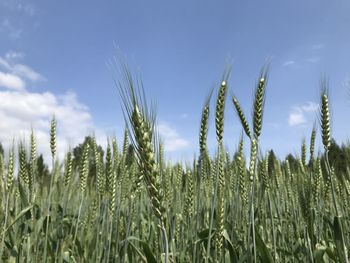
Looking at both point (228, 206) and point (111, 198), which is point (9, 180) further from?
point (228, 206)

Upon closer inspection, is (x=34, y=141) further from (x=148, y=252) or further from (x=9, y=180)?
(x=148, y=252)

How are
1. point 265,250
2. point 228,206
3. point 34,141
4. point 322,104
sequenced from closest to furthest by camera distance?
point 265,250 < point 322,104 < point 34,141 < point 228,206

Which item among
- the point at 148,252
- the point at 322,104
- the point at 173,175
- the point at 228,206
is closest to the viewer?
the point at 148,252

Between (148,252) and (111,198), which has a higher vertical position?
(111,198)

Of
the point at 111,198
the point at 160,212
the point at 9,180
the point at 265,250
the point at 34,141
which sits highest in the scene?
the point at 34,141

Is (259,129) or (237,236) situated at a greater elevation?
(259,129)

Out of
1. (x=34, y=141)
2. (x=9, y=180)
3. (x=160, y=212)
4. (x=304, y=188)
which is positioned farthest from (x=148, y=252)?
Answer: (x=34, y=141)

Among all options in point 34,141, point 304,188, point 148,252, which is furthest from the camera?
point 34,141

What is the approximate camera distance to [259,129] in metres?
2.16

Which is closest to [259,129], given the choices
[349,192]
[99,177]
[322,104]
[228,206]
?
[322,104]

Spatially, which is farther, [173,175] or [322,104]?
[173,175]

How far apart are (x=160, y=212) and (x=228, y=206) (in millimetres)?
3274

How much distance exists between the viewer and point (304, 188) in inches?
124

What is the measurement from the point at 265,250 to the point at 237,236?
114cm
